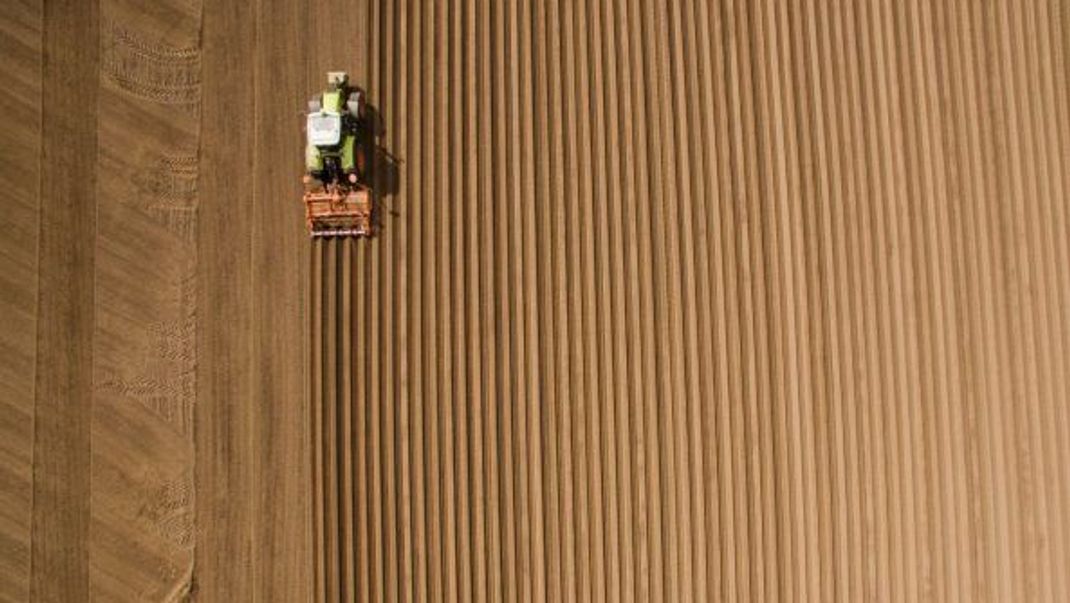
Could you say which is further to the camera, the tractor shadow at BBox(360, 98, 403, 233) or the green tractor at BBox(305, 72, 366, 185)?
the tractor shadow at BBox(360, 98, 403, 233)

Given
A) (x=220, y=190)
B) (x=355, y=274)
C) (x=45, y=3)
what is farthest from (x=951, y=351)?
(x=45, y=3)

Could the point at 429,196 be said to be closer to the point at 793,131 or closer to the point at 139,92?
the point at 139,92

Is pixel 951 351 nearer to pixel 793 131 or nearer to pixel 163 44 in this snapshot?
pixel 793 131

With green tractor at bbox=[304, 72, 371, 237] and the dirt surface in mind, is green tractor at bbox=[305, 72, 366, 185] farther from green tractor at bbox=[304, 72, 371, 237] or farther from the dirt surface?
the dirt surface

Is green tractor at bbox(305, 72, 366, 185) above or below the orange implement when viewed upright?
above

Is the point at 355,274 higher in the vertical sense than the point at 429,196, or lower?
lower

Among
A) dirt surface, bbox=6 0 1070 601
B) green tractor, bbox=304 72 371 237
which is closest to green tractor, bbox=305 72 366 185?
green tractor, bbox=304 72 371 237

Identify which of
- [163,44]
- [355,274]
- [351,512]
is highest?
[163,44]
